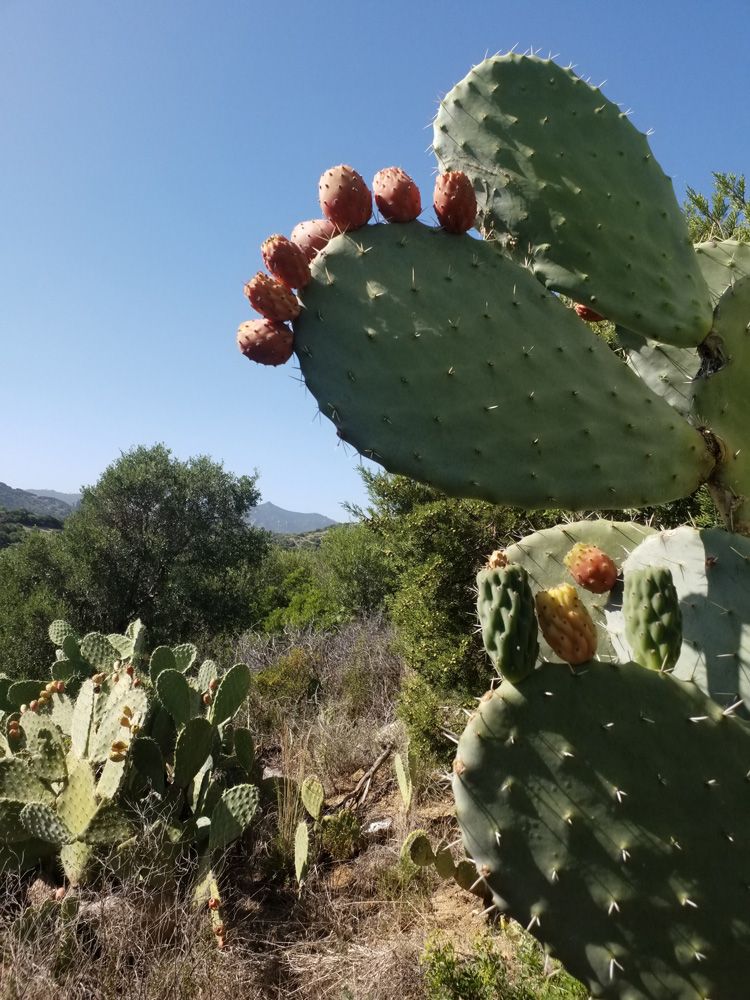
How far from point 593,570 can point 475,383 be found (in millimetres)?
512

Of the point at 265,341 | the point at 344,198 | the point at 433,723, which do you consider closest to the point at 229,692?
the point at 433,723

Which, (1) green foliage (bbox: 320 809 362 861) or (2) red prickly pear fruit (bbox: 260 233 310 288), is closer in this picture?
(2) red prickly pear fruit (bbox: 260 233 310 288)

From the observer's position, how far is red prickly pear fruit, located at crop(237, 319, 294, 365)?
5.17 ft

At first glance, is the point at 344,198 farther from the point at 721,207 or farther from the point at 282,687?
the point at 282,687

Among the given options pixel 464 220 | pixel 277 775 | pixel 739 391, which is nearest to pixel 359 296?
pixel 464 220

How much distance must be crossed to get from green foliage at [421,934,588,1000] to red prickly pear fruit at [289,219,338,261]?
2109mm

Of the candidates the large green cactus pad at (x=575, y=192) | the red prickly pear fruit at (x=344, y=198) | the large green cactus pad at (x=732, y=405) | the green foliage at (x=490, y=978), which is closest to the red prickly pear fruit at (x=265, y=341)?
the red prickly pear fruit at (x=344, y=198)

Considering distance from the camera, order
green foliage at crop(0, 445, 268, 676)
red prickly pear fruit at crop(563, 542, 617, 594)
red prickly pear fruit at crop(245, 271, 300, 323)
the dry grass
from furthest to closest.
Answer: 1. green foliage at crop(0, 445, 268, 676)
2. the dry grass
3. red prickly pear fruit at crop(245, 271, 300, 323)
4. red prickly pear fruit at crop(563, 542, 617, 594)

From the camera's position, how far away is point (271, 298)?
1.58 metres

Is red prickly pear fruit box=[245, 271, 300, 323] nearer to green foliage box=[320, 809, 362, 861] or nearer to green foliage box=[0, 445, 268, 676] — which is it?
green foliage box=[320, 809, 362, 861]

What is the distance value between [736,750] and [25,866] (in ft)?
9.95

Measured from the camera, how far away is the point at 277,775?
3949 mm

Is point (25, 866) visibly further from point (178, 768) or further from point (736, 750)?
point (736, 750)

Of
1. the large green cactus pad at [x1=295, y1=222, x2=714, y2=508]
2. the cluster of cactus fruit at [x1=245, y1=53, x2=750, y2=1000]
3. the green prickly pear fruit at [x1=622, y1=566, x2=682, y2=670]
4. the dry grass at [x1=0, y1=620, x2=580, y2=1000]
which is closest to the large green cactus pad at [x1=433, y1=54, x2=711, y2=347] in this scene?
the cluster of cactus fruit at [x1=245, y1=53, x2=750, y2=1000]
